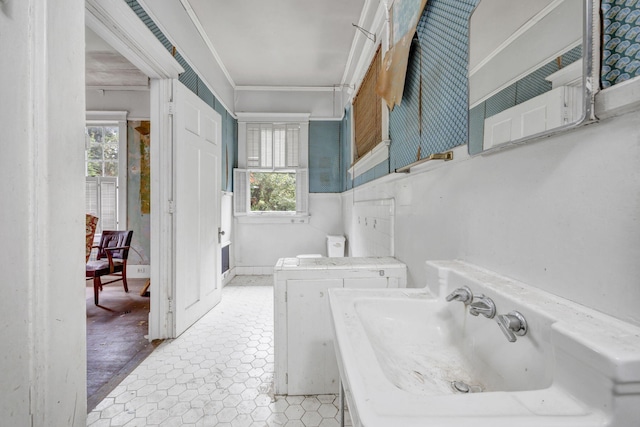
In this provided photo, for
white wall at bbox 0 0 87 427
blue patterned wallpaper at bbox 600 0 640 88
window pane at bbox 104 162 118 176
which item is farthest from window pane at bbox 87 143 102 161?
blue patterned wallpaper at bbox 600 0 640 88

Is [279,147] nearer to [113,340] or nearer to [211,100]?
[211,100]

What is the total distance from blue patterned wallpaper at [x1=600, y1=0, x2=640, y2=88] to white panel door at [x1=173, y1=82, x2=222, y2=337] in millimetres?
2489

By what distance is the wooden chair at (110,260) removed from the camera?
291 cm

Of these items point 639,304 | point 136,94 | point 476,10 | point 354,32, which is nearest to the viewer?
point 639,304

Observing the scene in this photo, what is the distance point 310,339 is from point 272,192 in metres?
3.27

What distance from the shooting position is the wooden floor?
5.91 ft

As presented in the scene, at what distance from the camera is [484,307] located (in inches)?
30.5

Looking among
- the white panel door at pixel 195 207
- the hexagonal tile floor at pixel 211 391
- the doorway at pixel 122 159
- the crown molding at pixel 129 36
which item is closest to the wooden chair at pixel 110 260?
the doorway at pixel 122 159

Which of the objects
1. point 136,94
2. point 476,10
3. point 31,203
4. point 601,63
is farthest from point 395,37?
point 136,94

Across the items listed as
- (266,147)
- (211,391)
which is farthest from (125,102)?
(211,391)

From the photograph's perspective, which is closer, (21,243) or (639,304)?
(639,304)

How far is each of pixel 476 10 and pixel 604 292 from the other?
3.31 ft

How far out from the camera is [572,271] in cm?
67

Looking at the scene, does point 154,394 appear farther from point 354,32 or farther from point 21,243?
point 354,32
